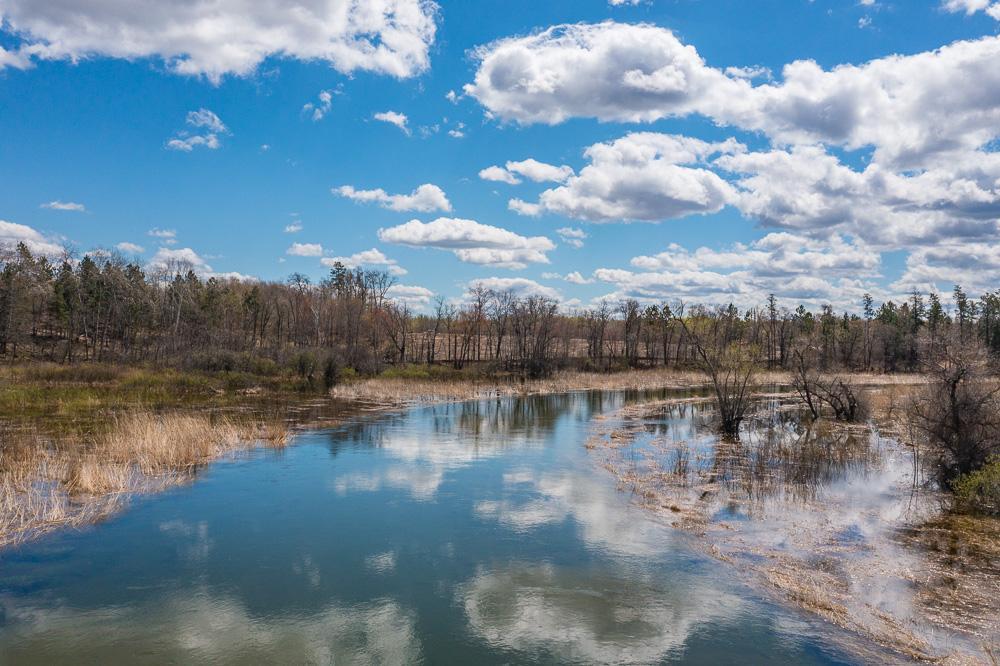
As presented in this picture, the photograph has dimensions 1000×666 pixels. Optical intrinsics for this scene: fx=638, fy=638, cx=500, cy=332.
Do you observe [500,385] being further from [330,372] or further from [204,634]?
[204,634]

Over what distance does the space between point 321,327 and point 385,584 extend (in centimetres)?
7612

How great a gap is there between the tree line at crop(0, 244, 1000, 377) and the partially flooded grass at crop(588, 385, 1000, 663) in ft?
99.7

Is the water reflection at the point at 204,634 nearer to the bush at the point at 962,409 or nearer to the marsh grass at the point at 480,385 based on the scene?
the bush at the point at 962,409

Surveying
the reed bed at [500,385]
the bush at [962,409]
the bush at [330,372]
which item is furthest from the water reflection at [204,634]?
the bush at [330,372]

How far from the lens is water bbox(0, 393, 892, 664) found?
9.48 meters

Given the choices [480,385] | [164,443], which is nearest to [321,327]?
[480,385]

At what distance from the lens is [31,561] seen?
1242 centimetres

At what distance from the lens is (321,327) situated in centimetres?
8456

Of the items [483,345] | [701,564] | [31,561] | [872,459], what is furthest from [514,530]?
[483,345]

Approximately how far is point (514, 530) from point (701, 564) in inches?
170

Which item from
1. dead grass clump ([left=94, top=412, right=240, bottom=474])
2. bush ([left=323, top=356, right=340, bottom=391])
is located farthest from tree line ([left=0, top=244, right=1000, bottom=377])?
dead grass clump ([left=94, top=412, right=240, bottom=474])

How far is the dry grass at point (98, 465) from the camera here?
14.9 m

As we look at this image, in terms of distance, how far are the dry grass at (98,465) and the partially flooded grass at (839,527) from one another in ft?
46.1

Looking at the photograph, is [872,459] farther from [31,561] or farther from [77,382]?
[77,382]
